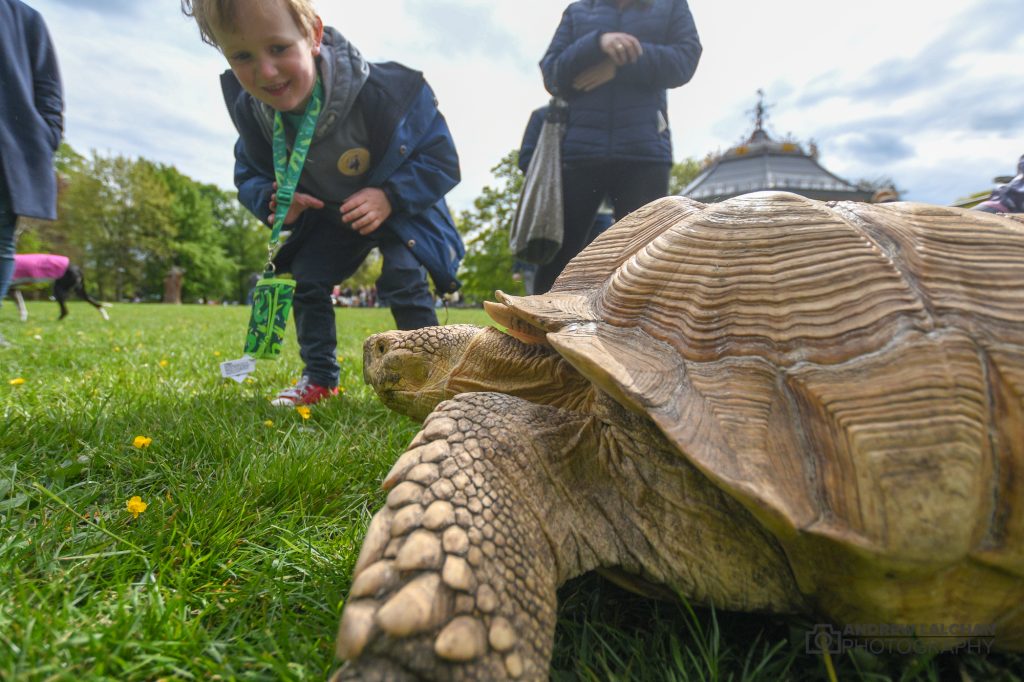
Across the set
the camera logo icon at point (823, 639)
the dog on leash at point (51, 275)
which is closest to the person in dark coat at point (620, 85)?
the camera logo icon at point (823, 639)

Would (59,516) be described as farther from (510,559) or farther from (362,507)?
(510,559)

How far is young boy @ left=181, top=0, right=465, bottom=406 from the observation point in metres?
2.87

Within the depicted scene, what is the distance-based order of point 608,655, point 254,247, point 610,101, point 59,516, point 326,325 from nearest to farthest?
point 608,655, point 59,516, point 326,325, point 610,101, point 254,247

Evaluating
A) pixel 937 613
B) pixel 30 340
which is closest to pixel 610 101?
pixel 937 613

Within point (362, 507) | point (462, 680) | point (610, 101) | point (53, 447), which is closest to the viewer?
point (462, 680)

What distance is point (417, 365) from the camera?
1923 mm

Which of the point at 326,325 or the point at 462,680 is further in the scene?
the point at 326,325

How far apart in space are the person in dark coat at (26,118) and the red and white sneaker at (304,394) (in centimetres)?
276

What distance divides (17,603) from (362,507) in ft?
2.53

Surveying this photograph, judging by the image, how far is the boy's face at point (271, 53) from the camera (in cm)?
248

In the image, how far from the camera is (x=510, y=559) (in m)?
0.94

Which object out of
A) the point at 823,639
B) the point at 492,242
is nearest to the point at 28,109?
the point at 823,639

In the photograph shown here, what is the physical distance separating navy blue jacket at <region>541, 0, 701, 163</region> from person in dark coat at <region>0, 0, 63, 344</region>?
3.96 metres

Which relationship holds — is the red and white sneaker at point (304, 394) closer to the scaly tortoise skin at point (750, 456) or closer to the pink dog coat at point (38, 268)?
the scaly tortoise skin at point (750, 456)
